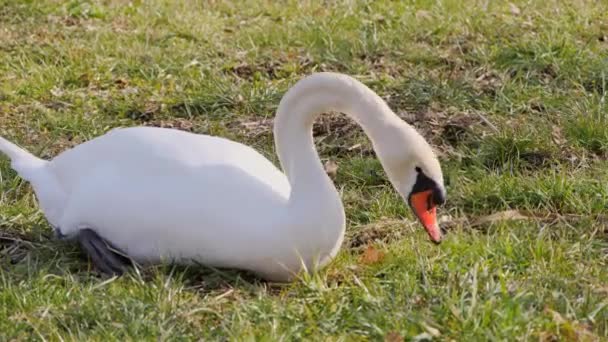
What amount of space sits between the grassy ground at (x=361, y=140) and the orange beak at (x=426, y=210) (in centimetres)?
11

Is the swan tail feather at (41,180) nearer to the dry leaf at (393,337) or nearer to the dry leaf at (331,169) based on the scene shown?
the dry leaf at (331,169)

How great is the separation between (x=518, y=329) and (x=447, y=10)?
196 inches

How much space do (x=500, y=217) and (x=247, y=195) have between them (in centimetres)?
120

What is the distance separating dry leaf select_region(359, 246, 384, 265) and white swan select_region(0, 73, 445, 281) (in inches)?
8.2

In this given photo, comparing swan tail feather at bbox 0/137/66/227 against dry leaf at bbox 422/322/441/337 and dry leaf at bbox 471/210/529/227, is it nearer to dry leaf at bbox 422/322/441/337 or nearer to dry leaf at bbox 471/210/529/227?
dry leaf at bbox 471/210/529/227

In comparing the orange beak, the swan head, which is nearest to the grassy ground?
the orange beak

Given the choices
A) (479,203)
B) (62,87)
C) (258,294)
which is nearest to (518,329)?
(258,294)

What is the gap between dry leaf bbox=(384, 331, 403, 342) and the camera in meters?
3.62

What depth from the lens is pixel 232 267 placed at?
14.4 ft

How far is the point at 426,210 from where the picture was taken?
14.3 ft

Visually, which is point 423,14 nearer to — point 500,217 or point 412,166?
point 500,217

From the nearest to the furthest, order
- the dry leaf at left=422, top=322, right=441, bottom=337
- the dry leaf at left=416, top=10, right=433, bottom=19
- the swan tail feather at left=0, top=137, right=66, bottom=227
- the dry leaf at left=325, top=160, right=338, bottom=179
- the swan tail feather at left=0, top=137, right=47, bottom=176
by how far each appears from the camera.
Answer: the dry leaf at left=422, top=322, right=441, bottom=337, the swan tail feather at left=0, top=137, right=66, bottom=227, the swan tail feather at left=0, top=137, right=47, bottom=176, the dry leaf at left=325, top=160, right=338, bottom=179, the dry leaf at left=416, top=10, right=433, bottom=19

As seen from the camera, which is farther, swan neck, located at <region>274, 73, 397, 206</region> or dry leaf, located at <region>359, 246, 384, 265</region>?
dry leaf, located at <region>359, 246, 384, 265</region>

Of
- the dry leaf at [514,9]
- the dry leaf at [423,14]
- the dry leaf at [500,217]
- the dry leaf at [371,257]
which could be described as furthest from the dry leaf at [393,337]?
the dry leaf at [514,9]
